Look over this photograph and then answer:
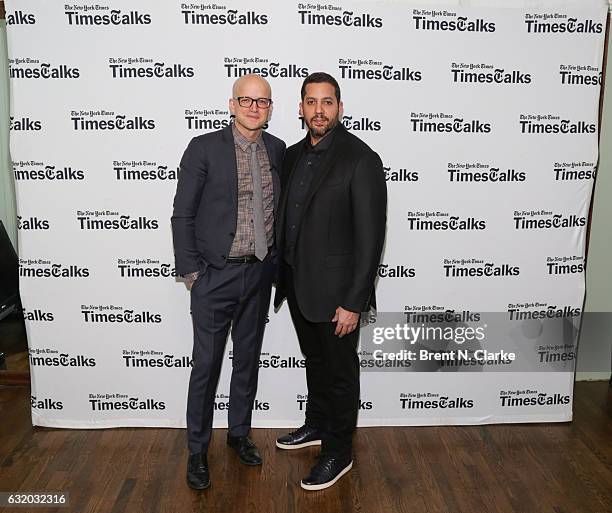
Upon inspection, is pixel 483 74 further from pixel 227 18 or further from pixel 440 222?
pixel 227 18

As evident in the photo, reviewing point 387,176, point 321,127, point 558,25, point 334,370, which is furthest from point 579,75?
point 334,370

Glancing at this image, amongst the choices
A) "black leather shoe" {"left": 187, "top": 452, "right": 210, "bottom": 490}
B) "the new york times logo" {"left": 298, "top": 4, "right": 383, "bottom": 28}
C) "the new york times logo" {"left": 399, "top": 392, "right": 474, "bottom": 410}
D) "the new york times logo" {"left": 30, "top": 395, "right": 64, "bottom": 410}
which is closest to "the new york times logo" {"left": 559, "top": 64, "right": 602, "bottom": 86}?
"the new york times logo" {"left": 298, "top": 4, "right": 383, "bottom": 28}

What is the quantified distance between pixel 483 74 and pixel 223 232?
1.57 m

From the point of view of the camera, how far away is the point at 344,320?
105 inches

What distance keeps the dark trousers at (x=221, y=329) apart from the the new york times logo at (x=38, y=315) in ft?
3.03

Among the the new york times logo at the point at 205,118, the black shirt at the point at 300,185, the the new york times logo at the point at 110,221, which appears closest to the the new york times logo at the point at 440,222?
the black shirt at the point at 300,185

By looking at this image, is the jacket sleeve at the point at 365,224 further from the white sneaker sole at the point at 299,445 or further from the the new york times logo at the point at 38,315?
the the new york times logo at the point at 38,315

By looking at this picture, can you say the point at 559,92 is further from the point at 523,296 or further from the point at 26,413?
the point at 26,413

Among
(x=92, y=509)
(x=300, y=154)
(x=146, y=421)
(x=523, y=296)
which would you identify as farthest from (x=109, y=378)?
(x=523, y=296)

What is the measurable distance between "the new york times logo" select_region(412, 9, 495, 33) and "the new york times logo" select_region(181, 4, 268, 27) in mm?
769

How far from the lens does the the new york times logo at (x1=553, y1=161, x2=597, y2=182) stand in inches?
129

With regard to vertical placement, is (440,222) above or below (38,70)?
below

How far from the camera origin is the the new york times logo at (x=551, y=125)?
321 cm

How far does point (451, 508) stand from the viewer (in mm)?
2680
